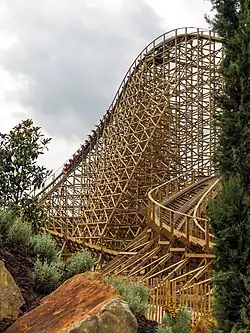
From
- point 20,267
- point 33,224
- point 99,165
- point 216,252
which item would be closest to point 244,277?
point 216,252

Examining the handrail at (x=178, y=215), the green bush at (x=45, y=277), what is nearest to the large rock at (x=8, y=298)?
the green bush at (x=45, y=277)

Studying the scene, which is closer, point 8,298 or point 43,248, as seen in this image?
point 8,298

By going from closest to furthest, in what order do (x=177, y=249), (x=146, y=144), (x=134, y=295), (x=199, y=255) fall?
(x=134, y=295) < (x=199, y=255) < (x=177, y=249) < (x=146, y=144)

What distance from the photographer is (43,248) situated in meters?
6.84

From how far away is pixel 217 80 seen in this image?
556 cm

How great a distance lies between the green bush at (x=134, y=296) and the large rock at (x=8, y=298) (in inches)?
41.6

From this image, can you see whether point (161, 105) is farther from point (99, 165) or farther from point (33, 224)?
point (33, 224)

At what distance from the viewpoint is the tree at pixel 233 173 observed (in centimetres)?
437

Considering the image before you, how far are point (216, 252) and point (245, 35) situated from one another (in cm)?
202

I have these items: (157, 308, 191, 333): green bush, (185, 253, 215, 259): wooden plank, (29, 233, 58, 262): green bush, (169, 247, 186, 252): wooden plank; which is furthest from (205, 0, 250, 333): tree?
(169, 247, 186, 252): wooden plank

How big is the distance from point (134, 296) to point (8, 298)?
1.34m

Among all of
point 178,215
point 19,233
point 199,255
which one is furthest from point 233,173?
point 178,215

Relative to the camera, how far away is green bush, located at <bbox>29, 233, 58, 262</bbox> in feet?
22.3

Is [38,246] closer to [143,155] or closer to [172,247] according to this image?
[172,247]
